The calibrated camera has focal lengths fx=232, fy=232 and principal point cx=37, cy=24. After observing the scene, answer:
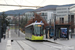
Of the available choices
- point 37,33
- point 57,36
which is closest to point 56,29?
point 57,36

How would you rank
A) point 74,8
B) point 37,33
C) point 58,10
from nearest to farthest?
point 37,33 < point 74,8 < point 58,10

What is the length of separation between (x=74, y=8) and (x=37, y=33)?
70846mm

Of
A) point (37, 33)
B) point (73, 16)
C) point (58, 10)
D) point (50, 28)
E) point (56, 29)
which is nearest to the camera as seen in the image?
point (37, 33)

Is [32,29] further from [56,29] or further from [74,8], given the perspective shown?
[74,8]

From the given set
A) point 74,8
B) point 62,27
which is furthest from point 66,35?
point 74,8

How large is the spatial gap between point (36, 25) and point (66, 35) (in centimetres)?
501

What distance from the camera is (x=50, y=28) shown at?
42.6 metres
